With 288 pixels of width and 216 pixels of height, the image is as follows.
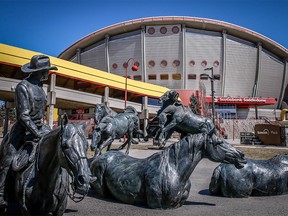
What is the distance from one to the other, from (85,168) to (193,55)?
2318 inches

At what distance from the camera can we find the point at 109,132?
7801 millimetres

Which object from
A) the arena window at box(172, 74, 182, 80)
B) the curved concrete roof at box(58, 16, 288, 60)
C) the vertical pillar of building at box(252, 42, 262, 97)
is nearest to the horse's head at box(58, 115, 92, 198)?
the arena window at box(172, 74, 182, 80)

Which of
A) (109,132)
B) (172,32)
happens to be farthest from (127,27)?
(109,132)

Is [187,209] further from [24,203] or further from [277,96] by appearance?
[277,96]

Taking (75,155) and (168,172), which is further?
(168,172)

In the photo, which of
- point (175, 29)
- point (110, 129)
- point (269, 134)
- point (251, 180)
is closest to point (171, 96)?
point (110, 129)

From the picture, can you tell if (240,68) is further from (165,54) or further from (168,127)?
(168,127)

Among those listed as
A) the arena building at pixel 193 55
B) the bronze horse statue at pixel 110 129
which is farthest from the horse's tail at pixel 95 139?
the arena building at pixel 193 55

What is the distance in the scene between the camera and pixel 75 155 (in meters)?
2.35

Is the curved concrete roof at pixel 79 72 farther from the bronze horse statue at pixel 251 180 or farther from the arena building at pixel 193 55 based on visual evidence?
the bronze horse statue at pixel 251 180

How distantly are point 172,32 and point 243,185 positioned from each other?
5703 centimetres

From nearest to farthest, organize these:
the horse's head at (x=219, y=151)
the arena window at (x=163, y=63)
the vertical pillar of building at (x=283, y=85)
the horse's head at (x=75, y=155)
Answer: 1. the horse's head at (x=75, y=155)
2. the horse's head at (x=219, y=151)
3. the arena window at (x=163, y=63)
4. the vertical pillar of building at (x=283, y=85)

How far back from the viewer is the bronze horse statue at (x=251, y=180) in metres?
4.78

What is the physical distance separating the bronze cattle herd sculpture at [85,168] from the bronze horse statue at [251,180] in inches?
0.7
